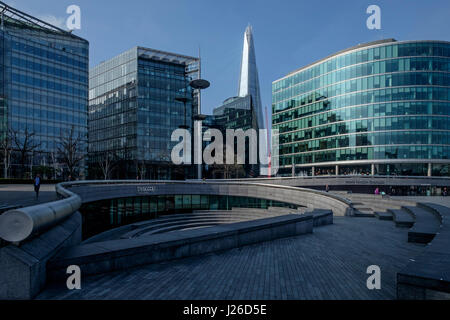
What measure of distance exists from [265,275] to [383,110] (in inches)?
2596

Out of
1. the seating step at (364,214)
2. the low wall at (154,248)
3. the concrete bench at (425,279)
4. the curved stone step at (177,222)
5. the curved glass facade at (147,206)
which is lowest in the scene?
the curved stone step at (177,222)

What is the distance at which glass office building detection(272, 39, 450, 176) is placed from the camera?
58062mm

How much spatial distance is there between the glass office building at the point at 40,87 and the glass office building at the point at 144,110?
964 centimetres

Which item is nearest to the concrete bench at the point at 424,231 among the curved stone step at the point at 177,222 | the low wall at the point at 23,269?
the low wall at the point at 23,269

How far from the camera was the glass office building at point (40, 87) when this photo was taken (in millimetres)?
60188

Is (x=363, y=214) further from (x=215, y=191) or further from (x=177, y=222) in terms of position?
(x=215, y=191)

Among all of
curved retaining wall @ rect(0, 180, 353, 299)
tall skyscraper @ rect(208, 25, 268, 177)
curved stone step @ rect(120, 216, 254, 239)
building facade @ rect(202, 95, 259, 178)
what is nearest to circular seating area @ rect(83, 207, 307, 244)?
curved stone step @ rect(120, 216, 254, 239)

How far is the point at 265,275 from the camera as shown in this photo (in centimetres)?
716

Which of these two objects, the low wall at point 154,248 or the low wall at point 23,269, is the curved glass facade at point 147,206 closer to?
the low wall at point 154,248

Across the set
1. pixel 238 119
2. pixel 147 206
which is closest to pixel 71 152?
pixel 147 206

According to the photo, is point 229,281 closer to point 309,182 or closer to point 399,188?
point 309,182

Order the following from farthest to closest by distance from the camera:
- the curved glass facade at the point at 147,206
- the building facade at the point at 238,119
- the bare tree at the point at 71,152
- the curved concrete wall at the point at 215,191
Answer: the building facade at the point at 238,119 < the bare tree at the point at 71,152 < the curved concrete wall at the point at 215,191 < the curved glass facade at the point at 147,206

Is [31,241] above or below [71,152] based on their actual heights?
below

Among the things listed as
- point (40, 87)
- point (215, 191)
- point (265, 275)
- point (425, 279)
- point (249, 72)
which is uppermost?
point (249, 72)
